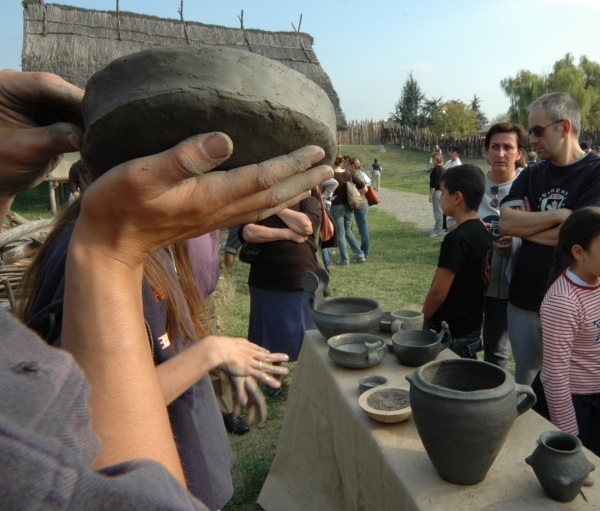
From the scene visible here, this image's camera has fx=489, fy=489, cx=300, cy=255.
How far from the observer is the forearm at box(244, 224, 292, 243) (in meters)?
3.60

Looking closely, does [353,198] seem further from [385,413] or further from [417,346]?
[385,413]

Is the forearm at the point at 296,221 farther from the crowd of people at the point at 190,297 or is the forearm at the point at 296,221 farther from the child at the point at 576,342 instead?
the child at the point at 576,342

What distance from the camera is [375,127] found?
118 feet

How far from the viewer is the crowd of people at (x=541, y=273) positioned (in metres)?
2.28

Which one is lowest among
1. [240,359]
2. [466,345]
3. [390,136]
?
[466,345]

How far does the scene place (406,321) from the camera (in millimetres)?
2799

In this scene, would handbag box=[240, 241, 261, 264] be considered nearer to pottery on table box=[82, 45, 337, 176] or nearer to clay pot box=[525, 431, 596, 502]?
clay pot box=[525, 431, 596, 502]

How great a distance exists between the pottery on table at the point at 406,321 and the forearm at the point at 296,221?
104cm

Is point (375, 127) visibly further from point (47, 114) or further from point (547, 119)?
point (47, 114)

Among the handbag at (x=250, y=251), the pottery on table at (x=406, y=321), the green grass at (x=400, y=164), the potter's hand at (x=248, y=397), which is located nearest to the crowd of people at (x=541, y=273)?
the pottery on table at (x=406, y=321)

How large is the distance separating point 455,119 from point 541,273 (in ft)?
144

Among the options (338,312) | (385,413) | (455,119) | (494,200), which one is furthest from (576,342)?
(455,119)

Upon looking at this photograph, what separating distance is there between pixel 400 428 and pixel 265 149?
1.36 meters

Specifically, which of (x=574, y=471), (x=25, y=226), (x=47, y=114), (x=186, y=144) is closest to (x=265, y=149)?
(x=186, y=144)
